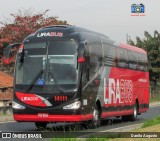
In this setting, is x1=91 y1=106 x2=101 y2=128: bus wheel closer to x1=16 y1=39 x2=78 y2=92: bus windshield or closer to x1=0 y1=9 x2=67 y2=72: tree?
x1=16 y1=39 x2=78 y2=92: bus windshield

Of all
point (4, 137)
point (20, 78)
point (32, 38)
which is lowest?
point (4, 137)

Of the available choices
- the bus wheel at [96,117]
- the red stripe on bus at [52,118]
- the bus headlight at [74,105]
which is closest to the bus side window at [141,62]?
the bus wheel at [96,117]

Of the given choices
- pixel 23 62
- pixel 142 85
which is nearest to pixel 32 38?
pixel 23 62

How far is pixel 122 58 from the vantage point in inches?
933

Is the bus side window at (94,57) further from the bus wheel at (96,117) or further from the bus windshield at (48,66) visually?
the bus wheel at (96,117)

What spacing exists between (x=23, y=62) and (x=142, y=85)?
1031 cm

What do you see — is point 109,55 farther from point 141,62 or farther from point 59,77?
point 141,62

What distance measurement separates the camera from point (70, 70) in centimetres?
1797

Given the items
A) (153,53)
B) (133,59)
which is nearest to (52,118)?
(133,59)

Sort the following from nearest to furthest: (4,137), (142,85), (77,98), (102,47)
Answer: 1. (4,137)
2. (77,98)
3. (102,47)
4. (142,85)

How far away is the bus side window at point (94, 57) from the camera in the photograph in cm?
1911

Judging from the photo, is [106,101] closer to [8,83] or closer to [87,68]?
[87,68]

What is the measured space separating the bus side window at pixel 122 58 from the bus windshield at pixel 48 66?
5.20 meters

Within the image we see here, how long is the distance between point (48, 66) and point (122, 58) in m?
6.27
